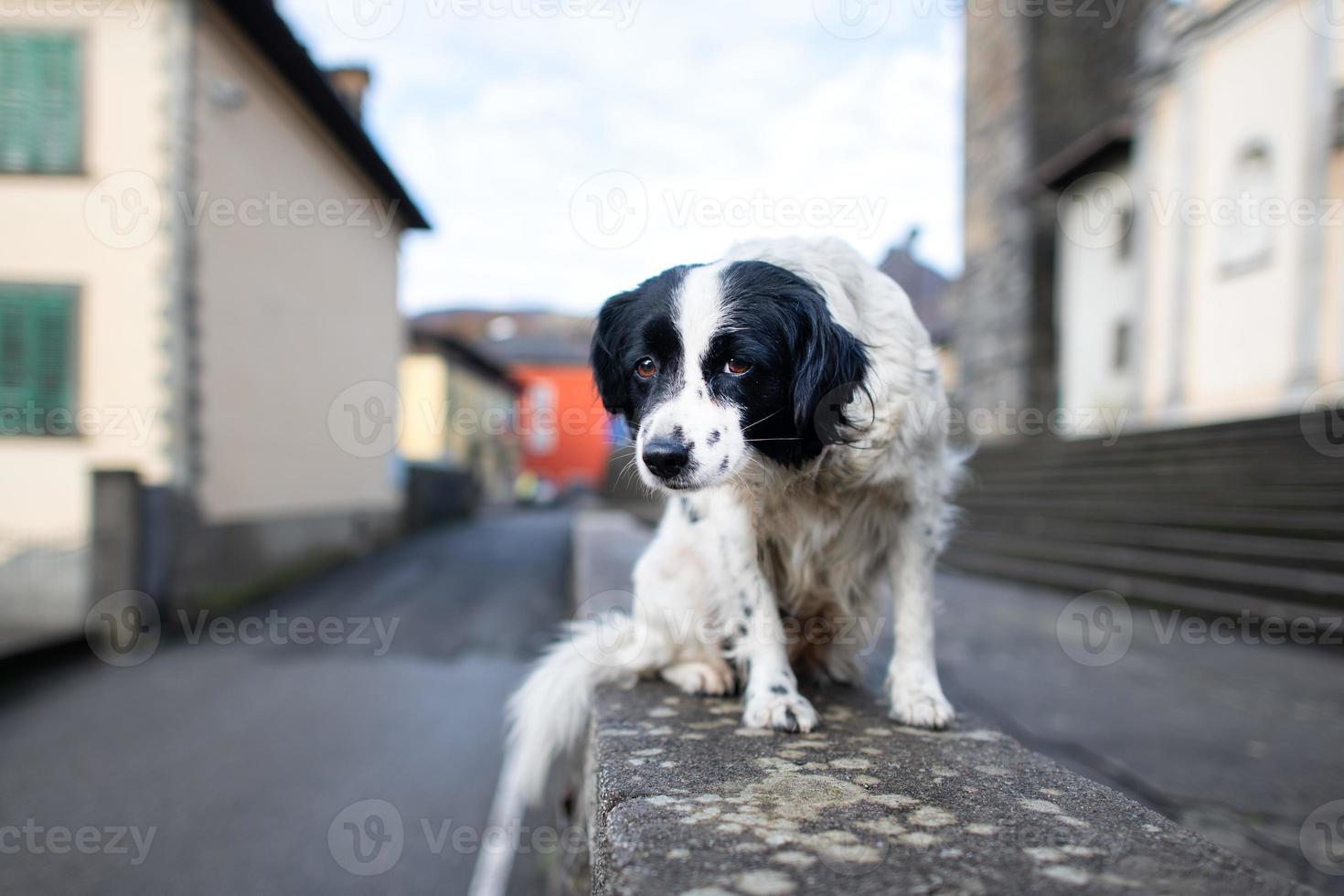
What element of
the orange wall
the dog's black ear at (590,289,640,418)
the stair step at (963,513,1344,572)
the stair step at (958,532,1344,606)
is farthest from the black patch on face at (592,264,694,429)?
the orange wall

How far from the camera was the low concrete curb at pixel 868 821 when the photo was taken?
104cm

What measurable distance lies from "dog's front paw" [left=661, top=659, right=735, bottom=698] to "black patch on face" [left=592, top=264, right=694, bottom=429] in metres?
0.80

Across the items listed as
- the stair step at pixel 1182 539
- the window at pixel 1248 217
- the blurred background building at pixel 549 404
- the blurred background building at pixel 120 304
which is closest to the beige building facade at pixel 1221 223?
the window at pixel 1248 217

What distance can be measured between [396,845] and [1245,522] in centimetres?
661

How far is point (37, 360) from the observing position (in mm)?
8156

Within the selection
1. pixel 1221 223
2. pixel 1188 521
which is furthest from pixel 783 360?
pixel 1221 223

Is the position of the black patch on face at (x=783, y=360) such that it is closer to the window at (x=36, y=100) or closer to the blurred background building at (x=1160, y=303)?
the blurred background building at (x=1160, y=303)

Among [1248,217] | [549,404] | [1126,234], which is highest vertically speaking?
[1126,234]

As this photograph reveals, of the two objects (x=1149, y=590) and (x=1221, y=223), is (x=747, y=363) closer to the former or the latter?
(x=1149, y=590)

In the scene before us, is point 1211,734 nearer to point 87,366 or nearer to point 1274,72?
point 87,366

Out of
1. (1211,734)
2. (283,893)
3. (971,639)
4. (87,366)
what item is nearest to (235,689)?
(283,893)

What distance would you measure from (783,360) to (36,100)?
10.0 metres

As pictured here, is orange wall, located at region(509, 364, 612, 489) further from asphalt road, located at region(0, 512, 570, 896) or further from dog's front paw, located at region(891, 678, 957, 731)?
dog's front paw, located at region(891, 678, 957, 731)

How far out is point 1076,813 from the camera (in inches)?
50.7
